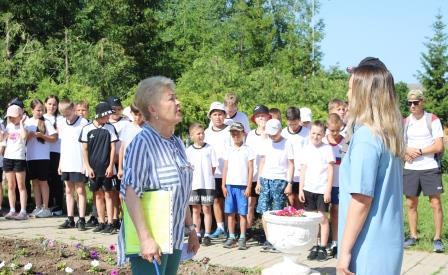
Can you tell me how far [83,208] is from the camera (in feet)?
32.7

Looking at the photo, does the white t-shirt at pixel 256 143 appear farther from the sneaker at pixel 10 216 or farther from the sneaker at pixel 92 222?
the sneaker at pixel 10 216

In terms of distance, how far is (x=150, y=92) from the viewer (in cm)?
386

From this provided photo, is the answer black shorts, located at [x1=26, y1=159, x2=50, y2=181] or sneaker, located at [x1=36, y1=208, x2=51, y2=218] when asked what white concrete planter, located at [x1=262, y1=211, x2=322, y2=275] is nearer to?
black shorts, located at [x1=26, y1=159, x2=50, y2=181]

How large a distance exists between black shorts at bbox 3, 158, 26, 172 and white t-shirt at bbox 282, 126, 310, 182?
15.5ft

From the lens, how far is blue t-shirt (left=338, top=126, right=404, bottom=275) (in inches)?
126

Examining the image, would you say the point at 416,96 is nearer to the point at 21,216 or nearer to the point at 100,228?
the point at 100,228

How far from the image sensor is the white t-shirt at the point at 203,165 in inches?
353

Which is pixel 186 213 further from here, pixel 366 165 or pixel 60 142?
pixel 60 142

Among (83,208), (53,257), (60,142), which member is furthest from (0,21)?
(53,257)

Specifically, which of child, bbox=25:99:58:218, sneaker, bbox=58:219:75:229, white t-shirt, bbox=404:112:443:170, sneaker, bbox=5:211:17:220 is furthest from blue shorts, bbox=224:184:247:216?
sneaker, bbox=5:211:17:220

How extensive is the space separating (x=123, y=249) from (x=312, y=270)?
3616 mm

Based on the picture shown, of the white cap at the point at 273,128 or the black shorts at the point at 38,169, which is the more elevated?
the white cap at the point at 273,128

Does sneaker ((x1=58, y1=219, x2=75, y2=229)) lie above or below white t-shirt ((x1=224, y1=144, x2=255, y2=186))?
below

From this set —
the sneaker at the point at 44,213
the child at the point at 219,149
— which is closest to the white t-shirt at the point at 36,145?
the sneaker at the point at 44,213
